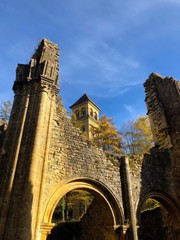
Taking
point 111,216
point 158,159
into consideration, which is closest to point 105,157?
point 111,216

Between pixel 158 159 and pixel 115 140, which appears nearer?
pixel 158 159

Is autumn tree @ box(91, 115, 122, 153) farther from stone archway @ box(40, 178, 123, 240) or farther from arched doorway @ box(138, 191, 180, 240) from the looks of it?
stone archway @ box(40, 178, 123, 240)

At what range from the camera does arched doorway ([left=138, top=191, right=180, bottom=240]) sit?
8625mm

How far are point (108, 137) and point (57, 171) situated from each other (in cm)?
1314

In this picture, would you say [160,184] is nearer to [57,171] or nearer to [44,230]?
[57,171]

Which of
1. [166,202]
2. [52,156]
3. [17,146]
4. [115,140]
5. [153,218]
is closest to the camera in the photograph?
[17,146]

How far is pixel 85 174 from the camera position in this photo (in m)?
7.05

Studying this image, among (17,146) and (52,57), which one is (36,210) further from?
(52,57)

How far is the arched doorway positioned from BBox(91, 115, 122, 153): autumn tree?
23.2ft

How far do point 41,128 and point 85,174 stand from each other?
2152 mm

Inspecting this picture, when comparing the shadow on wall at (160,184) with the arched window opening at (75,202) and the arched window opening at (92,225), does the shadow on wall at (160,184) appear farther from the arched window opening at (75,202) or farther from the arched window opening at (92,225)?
the arched window opening at (75,202)

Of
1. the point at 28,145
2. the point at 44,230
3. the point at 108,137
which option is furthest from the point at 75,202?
the point at 28,145

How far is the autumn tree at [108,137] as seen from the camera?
18.4m

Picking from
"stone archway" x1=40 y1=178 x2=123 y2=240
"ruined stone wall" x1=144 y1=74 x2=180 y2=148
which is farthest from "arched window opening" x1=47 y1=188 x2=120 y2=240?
"ruined stone wall" x1=144 y1=74 x2=180 y2=148
